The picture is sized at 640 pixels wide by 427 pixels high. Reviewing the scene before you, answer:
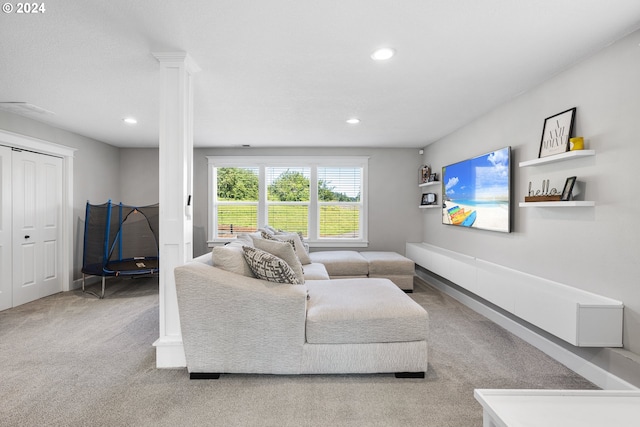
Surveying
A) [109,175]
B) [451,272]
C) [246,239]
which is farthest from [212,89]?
[109,175]

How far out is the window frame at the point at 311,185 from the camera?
5.85 meters

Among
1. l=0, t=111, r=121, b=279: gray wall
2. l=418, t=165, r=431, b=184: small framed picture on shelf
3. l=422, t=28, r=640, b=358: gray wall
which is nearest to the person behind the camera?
l=422, t=28, r=640, b=358: gray wall

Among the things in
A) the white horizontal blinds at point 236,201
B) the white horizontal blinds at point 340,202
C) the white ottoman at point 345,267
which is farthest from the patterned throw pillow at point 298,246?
the white horizontal blinds at point 236,201

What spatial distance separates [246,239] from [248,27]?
221 centimetres

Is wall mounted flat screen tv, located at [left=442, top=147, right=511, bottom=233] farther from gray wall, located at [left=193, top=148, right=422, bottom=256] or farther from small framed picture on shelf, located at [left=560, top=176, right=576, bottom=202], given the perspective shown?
gray wall, located at [left=193, top=148, right=422, bottom=256]

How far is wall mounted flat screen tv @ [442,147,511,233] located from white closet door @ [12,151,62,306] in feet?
18.3

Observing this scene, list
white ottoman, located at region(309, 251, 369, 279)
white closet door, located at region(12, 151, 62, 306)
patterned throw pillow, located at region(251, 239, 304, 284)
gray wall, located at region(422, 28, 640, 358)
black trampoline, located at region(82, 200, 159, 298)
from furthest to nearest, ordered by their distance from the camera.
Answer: white ottoman, located at region(309, 251, 369, 279) → black trampoline, located at region(82, 200, 159, 298) → white closet door, located at region(12, 151, 62, 306) → patterned throw pillow, located at region(251, 239, 304, 284) → gray wall, located at region(422, 28, 640, 358)

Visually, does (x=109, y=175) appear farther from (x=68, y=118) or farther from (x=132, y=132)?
(x=68, y=118)

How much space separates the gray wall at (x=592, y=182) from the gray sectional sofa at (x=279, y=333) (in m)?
1.26

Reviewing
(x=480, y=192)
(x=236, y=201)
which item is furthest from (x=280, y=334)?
(x=236, y=201)

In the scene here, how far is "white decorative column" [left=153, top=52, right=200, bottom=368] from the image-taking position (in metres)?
2.37

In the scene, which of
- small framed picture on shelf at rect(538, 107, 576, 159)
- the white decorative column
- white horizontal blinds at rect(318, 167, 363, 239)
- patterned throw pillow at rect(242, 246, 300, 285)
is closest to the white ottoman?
white horizontal blinds at rect(318, 167, 363, 239)

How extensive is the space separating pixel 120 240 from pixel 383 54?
15.4 ft

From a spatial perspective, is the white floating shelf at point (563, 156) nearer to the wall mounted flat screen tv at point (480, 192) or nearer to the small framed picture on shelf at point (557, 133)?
the small framed picture on shelf at point (557, 133)
